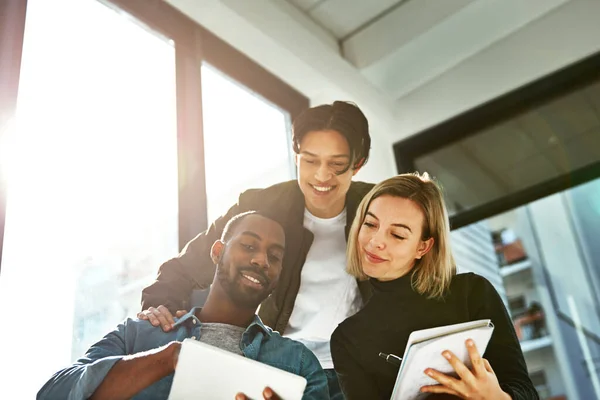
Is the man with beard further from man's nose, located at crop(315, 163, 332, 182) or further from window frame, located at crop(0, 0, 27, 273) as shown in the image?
window frame, located at crop(0, 0, 27, 273)

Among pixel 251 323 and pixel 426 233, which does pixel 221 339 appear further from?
pixel 426 233

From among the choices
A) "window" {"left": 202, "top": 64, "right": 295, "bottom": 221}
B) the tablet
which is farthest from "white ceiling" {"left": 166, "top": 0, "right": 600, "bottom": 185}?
Result: the tablet

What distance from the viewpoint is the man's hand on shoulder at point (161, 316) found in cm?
153

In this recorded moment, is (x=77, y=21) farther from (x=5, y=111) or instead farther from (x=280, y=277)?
(x=280, y=277)

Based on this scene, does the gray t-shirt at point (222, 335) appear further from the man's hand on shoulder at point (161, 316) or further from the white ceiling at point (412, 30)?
the white ceiling at point (412, 30)

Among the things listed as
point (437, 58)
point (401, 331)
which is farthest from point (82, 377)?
point (437, 58)

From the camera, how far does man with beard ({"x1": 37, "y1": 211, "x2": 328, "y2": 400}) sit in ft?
4.45

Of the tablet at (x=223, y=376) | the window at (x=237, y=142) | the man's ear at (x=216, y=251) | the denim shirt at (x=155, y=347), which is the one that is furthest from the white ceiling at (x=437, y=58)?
the tablet at (x=223, y=376)

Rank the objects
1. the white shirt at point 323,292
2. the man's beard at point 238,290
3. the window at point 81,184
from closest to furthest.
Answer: the window at point 81,184 → the man's beard at point 238,290 → the white shirt at point 323,292

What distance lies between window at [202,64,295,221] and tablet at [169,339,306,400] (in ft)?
1.98

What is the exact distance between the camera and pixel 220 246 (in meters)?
1.71

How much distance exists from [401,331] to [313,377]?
0.28m

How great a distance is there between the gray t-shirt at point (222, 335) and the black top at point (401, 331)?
0.30m

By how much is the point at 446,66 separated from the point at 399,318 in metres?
1.43
